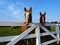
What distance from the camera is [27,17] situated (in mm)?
5133

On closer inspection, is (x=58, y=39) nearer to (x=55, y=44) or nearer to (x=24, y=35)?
(x=55, y=44)

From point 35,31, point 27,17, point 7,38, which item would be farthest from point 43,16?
point 7,38

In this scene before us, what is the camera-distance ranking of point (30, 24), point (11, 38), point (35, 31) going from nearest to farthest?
point (11, 38)
point (30, 24)
point (35, 31)

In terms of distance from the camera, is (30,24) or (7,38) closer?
(7,38)

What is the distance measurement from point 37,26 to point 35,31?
257mm

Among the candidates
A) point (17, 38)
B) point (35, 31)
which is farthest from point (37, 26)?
point (17, 38)

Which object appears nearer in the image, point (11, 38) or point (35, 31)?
point (11, 38)

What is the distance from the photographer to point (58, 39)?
26.7ft

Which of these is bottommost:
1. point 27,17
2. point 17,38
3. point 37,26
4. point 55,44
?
point 55,44

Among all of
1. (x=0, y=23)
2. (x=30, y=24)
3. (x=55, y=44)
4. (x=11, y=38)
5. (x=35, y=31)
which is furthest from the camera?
(x=55, y=44)

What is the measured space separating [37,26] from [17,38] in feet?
4.56

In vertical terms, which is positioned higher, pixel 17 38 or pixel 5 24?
pixel 5 24

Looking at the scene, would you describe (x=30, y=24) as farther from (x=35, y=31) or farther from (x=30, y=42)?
(x=30, y=42)

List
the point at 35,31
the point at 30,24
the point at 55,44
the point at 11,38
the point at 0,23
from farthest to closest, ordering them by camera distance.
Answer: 1. the point at 55,44
2. the point at 35,31
3. the point at 30,24
4. the point at 11,38
5. the point at 0,23
